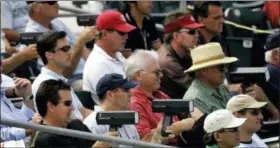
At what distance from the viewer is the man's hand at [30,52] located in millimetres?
10594

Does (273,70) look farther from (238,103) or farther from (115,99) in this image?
(115,99)

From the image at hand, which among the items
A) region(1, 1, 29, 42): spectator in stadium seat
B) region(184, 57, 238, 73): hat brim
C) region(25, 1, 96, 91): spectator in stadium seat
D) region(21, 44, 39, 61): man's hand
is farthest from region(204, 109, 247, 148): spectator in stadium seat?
region(1, 1, 29, 42): spectator in stadium seat

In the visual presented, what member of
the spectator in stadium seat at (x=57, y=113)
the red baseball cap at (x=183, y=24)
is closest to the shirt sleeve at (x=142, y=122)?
the spectator in stadium seat at (x=57, y=113)

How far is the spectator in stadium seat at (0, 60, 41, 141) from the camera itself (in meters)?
9.16

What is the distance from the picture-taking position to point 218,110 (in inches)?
396

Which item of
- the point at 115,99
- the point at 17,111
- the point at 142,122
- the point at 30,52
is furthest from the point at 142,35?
the point at 17,111

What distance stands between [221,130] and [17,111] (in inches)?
65.8

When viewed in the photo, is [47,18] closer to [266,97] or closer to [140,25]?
[140,25]

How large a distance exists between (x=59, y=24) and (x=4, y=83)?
2450 millimetres

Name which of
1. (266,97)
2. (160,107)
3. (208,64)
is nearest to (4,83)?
(160,107)

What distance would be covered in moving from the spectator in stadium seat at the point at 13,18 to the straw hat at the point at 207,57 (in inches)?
72.6

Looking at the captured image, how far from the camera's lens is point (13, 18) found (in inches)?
480

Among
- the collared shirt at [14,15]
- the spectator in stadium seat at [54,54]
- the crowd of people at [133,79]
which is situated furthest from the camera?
the collared shirt at [14,15]

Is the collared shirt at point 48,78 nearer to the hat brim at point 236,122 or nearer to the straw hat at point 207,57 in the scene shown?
the straw hat at point 207,57
